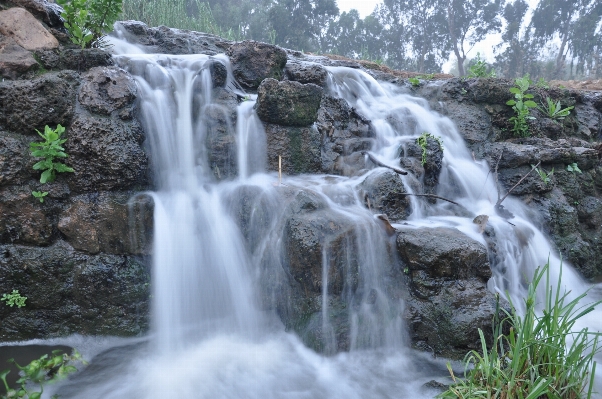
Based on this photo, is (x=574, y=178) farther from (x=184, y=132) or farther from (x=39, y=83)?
(x=39, y=83)


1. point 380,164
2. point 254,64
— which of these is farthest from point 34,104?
point 380,164

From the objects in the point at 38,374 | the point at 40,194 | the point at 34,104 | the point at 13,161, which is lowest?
the point at 38,374

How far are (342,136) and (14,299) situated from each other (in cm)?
445

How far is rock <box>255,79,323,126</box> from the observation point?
5141mm

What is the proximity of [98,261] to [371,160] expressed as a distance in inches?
139

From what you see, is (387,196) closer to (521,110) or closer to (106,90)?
(106,90)

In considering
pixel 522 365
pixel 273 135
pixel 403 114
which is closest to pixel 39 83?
pixel 273 135

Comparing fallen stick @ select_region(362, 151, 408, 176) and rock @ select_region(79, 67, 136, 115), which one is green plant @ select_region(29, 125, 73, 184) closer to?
rock @ select_region(79, 67, 136, 115)

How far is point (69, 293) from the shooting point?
3.78 meters

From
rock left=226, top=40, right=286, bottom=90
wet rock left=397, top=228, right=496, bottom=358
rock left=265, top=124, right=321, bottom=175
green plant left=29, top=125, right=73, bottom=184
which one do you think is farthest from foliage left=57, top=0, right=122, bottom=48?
wet rock left=397, top=228, right=496, bottom=358

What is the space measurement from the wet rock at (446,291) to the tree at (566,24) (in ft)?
106

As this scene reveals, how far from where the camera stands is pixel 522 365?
2.22 metres

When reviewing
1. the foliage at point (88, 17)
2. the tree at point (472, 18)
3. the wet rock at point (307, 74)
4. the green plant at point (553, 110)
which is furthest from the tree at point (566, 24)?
the foliage at point (88, 17)

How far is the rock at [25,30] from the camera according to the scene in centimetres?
454
